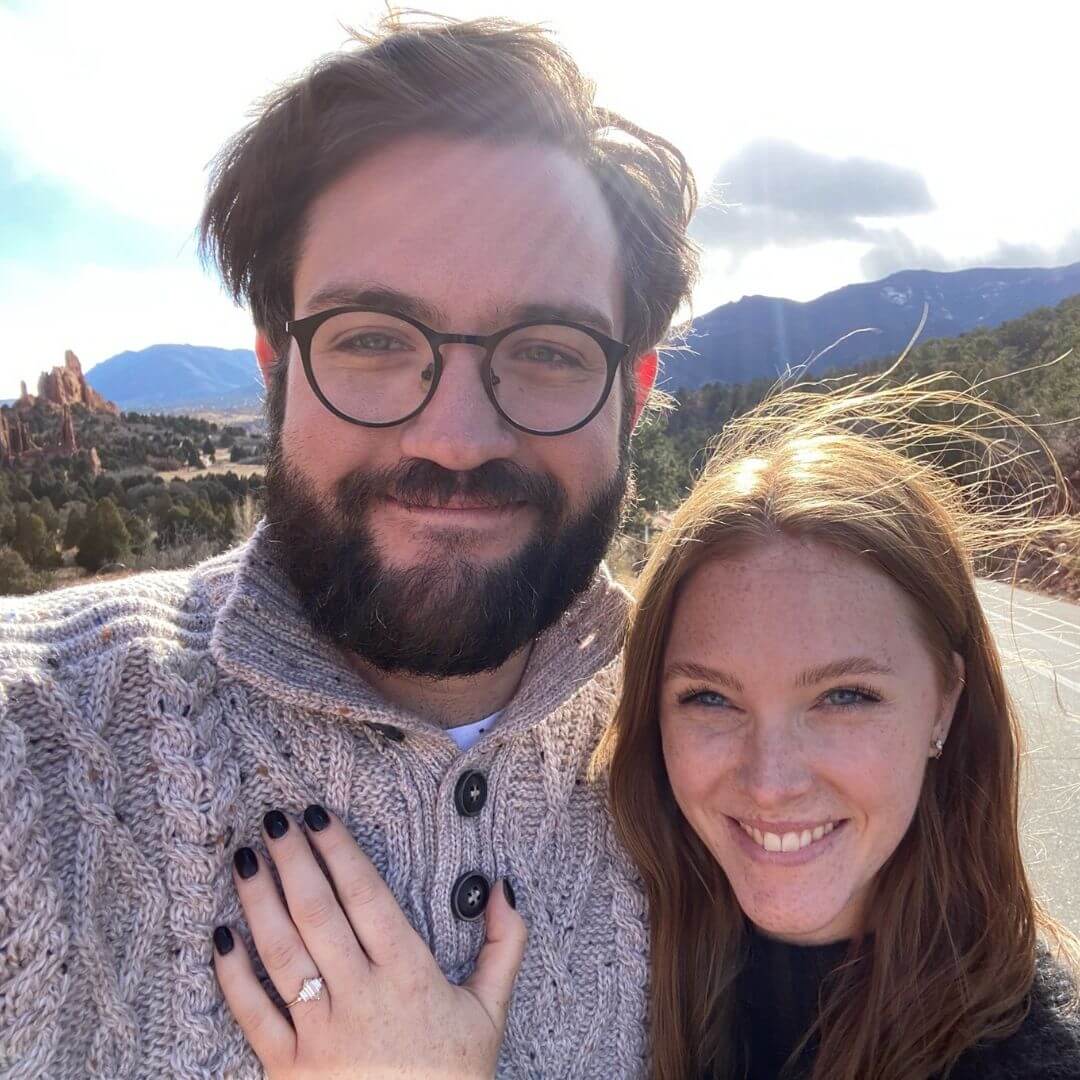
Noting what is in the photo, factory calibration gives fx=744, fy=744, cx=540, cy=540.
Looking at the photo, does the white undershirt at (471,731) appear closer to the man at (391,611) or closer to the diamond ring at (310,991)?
the man at (391,611)

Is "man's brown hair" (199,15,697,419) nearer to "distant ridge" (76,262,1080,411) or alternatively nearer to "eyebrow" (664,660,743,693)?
"eyebrow" (664,660,743,693)

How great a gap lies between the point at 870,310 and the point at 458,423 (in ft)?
516

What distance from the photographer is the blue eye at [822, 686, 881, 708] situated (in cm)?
138

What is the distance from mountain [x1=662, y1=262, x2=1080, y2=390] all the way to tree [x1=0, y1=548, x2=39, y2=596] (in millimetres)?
97610

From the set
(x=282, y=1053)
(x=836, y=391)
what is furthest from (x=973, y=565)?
(x=282, y=1053)

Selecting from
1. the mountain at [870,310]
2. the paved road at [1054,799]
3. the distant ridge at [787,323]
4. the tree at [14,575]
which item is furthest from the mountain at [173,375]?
the paved road at [1054,799]

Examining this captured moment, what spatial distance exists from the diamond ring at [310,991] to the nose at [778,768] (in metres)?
0.79

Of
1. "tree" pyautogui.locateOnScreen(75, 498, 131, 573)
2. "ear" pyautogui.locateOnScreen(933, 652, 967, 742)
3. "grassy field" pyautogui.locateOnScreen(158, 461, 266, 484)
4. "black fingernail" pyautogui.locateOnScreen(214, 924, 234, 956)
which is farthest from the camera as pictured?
"grassy field" pyautogui.locateOnScreen(158, 461, 266, 484)

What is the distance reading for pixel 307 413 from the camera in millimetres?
1351

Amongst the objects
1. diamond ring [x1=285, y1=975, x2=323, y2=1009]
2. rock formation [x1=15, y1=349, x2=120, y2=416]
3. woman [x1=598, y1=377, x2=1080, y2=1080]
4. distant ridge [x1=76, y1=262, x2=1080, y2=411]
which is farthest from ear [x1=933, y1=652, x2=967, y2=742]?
distant ridge [x1=76, y1=262, x2=1080, y2=411]

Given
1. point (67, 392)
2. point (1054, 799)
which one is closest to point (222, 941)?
point (1054, 799)

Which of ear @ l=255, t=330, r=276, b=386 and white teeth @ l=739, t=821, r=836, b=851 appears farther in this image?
ear @ l=255, t=330, r=276, b=386

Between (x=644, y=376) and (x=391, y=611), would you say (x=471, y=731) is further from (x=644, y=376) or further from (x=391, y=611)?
(x=644, y=376)

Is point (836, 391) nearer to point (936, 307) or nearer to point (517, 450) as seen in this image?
point (517, 450)
